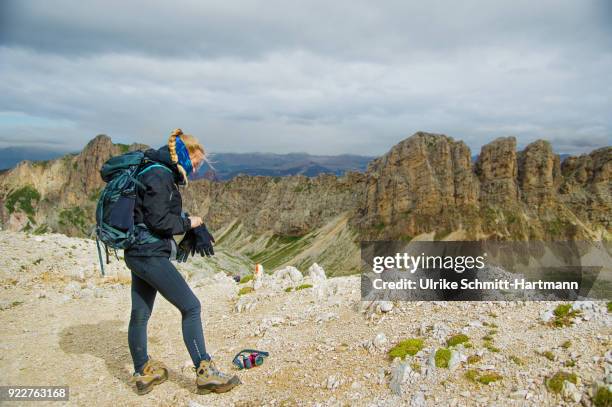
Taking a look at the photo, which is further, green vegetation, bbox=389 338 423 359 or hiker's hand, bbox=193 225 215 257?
green vegetation, bbox=389 338 423 359

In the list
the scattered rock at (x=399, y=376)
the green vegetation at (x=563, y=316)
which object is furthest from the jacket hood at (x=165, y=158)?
the green vegetation at (x=563, y=316)

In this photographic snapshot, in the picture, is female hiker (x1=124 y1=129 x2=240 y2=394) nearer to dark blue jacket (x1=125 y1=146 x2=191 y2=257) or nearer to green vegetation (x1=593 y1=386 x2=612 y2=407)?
dark blue jacket (x1=125 y1=146 x2=191 y2=257)

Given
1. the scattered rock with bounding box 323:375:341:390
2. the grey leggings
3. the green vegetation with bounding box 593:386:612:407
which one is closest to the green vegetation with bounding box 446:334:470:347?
the scattered rock with bounding box 323:375:341:390

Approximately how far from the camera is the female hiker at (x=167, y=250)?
838cm

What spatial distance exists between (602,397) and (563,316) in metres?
3.52

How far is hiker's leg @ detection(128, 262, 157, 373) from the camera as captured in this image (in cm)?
946

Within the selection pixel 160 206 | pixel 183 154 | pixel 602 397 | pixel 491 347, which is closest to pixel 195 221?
pixel 160 206

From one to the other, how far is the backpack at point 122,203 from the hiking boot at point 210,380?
2847 mm

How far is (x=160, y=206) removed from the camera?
8328mm

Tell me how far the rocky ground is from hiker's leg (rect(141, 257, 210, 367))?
1.09m

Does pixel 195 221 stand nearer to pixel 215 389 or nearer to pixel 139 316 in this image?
pixel 139 316

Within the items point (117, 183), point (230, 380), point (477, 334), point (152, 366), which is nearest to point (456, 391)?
point (477, 334)

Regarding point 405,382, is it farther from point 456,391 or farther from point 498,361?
point 498,361

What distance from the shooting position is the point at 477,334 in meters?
A: 10.1
